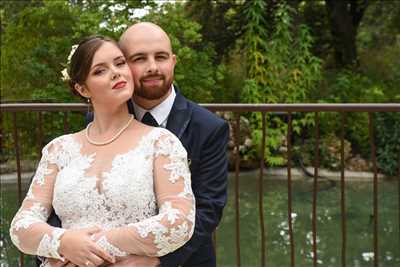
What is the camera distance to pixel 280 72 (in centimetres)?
991

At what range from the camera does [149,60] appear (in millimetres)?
1569

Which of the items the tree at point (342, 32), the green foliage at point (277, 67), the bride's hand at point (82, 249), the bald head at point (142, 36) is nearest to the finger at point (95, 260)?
the bride's hand at point (82, 249)

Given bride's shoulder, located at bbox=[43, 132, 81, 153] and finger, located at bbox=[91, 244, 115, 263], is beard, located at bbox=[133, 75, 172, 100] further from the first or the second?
finger, located at bbox=[91, 244, 115, 263]

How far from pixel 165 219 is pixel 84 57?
0.45 metres

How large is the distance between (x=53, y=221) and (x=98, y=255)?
20cm

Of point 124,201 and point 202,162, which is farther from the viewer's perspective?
point 202,162

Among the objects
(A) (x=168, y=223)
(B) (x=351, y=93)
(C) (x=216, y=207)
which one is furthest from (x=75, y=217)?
(B) (x=351, y=93)

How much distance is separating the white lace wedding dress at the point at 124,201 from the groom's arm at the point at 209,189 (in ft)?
0.41

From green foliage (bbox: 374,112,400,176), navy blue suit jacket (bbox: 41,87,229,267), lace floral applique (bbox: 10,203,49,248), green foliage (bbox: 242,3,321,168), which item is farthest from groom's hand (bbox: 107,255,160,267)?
green foliage (bbox: 242,3,321,168)

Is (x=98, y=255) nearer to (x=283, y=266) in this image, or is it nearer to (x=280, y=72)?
(x=283, y=266)

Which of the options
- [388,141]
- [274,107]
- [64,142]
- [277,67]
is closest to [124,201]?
[64,142]

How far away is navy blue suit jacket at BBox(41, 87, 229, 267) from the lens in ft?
5.28

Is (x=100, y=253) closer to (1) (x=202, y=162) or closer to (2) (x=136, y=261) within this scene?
(2) (x=136, y=261)

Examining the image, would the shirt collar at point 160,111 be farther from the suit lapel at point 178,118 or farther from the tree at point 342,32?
the tree at point 342,32
